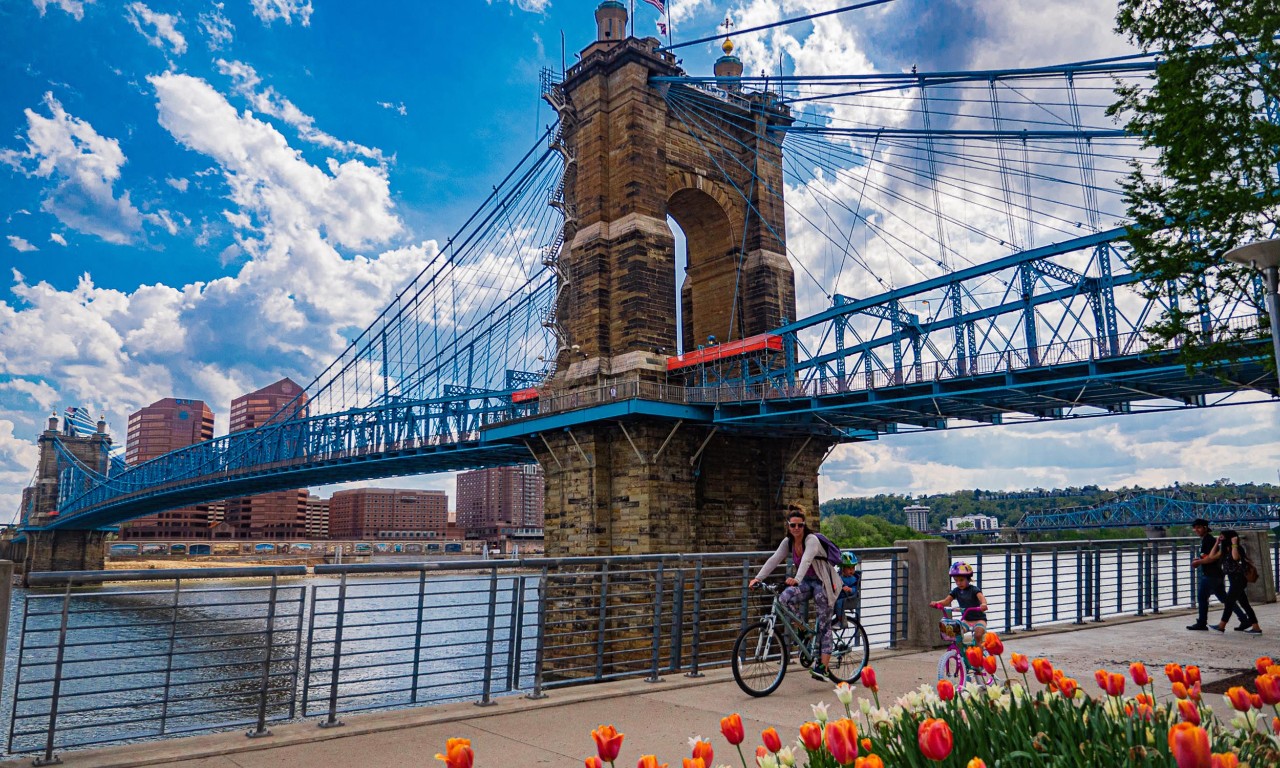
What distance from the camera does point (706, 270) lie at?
112ft

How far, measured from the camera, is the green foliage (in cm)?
959

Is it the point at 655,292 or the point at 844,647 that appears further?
the point at 655,292

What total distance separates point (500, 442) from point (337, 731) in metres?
27.3

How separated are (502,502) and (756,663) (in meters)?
131

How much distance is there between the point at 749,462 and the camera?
1176 inches

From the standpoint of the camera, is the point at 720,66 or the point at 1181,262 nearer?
the point at 1181,262

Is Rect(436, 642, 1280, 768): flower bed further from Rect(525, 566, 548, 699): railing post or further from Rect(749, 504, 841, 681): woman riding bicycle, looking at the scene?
Rect(749, 504, 841, 681): woman riding bicycle

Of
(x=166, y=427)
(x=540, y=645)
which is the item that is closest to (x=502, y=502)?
(x=166, y=427)

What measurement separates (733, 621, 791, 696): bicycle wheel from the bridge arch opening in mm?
23832

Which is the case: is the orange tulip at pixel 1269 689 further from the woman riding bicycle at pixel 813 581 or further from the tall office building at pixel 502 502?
the tall office building at pixel 502 502

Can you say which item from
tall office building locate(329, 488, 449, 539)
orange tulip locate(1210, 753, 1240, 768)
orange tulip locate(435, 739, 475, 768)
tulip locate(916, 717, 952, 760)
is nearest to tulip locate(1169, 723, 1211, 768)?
orange tulip locate(1210, 753, 1240, 768)

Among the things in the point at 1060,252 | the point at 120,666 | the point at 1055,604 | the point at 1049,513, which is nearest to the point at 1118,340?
the point at 1060,252

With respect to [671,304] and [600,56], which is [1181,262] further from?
[600,56]

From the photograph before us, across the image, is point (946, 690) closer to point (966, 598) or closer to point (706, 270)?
point (966, 598)
